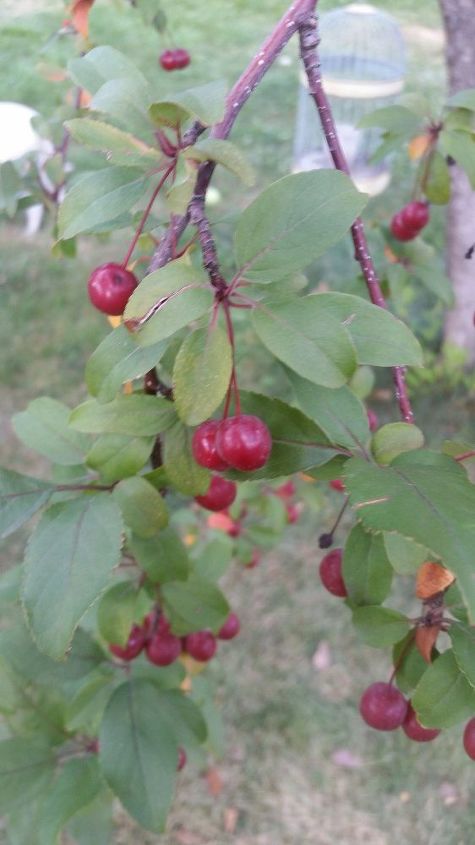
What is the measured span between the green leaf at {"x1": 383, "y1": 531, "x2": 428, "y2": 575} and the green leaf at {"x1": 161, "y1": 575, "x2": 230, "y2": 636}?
37 cm

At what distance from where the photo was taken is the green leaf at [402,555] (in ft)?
2.45

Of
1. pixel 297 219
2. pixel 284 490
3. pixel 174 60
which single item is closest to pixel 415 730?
pixel 297 219

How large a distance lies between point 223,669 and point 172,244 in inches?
65.0

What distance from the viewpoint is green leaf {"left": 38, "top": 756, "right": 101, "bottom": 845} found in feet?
3.25

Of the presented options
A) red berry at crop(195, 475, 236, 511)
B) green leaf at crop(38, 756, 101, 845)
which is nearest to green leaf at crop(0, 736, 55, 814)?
green leaf at crop(38, 756, 101, 845)

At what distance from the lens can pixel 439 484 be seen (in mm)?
605

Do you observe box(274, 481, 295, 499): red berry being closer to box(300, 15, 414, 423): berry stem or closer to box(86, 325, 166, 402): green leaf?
box(300, 15, 414, 423): berry stem

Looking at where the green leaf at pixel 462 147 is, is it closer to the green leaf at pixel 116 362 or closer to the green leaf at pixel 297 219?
the green leaf at pixel 297 219

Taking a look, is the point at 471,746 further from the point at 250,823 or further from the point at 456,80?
the point at 456,80

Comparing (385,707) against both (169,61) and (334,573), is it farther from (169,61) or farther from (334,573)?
(169,61)

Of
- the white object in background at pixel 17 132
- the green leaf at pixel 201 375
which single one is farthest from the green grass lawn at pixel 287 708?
the green leaf at pixel 201 375

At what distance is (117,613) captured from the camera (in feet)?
3.28

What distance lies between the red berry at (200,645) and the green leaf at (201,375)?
70 centimetres

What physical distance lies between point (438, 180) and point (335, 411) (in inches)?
24.1
